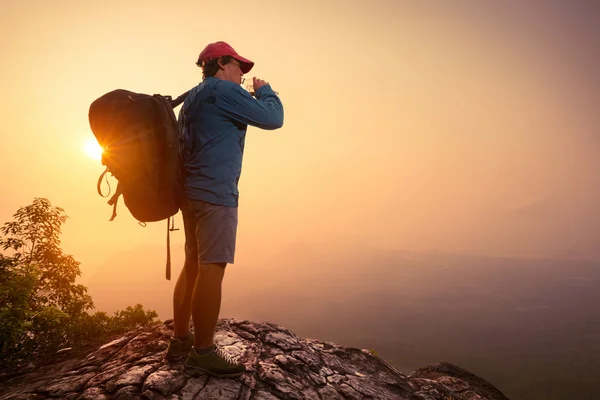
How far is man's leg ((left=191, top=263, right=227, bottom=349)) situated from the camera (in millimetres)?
3736

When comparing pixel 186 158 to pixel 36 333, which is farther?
pixel 36 333

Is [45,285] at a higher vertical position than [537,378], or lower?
higher

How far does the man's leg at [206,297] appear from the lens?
3736 millimetres

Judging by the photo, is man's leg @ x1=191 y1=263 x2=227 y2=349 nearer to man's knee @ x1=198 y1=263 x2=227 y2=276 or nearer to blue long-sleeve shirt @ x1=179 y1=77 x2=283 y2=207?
man's knee @ x1=198 y1=263 x2=227 y2=276

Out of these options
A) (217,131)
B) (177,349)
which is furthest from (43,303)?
(217,131)

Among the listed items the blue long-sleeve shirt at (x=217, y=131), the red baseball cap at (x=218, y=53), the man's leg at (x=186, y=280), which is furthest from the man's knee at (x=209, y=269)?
the red baseball cap at (x=218, y=53)

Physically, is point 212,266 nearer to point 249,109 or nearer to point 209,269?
point 209,269

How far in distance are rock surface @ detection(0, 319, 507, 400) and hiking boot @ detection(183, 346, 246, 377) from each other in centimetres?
14

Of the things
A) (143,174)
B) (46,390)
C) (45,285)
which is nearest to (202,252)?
(143,174)

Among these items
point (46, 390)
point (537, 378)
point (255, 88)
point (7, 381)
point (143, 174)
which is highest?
point (255, 88)

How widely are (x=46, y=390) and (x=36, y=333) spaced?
5559 millimetres

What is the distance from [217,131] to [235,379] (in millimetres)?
3225

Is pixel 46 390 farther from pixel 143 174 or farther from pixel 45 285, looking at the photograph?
pixel 45 285

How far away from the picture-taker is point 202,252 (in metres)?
3.76
